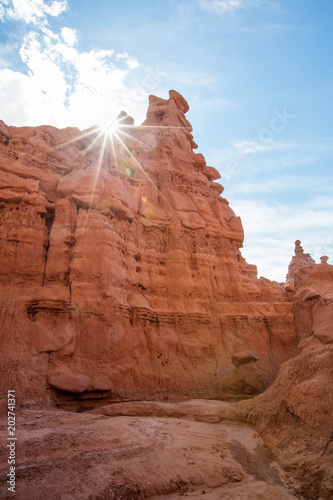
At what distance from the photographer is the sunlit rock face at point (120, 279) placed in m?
10.3

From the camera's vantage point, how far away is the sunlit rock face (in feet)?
33.9

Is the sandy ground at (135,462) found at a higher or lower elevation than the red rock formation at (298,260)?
lower

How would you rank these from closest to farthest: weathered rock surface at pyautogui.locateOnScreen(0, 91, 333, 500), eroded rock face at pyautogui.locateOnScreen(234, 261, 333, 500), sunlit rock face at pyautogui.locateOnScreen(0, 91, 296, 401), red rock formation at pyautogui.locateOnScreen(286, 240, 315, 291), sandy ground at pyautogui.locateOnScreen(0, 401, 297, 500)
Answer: sandy ground at pyautogui.locateOnScreen(0, 401, 297, 500), eroded rock face at pyautogui.locateOnScreen(234, 261, 333, 500), weathered rock surface at pyautogui.locateOnScreen(0, 91, 333, 500), sunlit rock face at pyautogui.locateOnScreen(0, 91, 296, 401), red rock formation at pyautogui.locateOnScreen(286, 240, 315, 291)

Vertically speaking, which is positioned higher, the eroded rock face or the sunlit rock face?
the sunlit rock face

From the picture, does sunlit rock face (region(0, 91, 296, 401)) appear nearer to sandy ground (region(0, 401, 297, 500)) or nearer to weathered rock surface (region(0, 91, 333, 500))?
weathered rock surface (region(0, 91, 333, 500))

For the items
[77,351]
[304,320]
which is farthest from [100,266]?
[304,320]

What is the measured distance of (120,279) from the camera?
1222 cm

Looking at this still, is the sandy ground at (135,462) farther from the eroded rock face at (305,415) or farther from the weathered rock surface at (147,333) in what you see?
the eroded rock face at (305,415)

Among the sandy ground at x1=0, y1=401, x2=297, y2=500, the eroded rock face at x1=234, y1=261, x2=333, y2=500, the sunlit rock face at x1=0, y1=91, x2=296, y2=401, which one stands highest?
the sunlit rock face at x1=0, y1=91, x2=296, y2=401

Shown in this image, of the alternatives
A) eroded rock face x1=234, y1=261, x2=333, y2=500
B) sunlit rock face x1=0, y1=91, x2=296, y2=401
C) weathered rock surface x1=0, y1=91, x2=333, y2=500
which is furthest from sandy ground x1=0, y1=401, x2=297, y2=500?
sunlit rock face x1=0, y1=91, x2=296, y2=401

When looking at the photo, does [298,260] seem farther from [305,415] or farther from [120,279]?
[305,415]

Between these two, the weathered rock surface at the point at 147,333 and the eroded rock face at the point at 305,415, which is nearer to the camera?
the eroded rock face at the point at 305,415

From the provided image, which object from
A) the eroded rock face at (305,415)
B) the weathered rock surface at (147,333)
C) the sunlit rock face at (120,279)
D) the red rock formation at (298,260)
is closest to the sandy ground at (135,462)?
the weathered rock surface at (147,333)

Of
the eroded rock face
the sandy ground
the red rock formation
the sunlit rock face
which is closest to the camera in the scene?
the sandy ground
